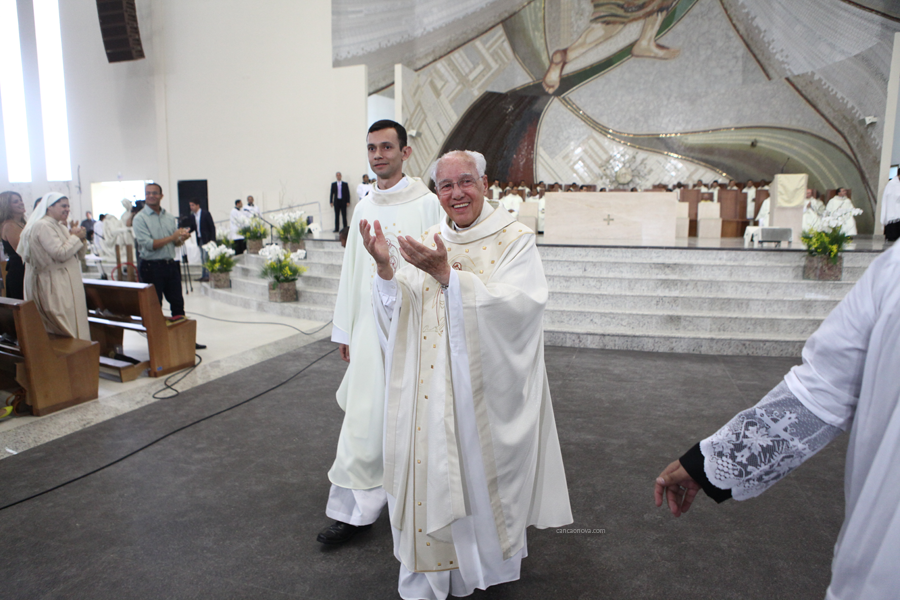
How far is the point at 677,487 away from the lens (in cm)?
115

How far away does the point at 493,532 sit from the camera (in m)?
1.96

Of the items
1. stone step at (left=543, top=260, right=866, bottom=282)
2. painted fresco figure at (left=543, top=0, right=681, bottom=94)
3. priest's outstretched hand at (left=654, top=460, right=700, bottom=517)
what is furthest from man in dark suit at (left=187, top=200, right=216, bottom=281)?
priest's outstretched hand at (left=654, top=460, right=700, bottom=517)

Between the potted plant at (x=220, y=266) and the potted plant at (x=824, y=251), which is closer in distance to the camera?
the potted plant at (x=824, y=251)

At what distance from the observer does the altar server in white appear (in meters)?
0.85

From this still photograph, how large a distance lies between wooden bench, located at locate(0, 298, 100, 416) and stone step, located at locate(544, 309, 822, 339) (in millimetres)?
4291

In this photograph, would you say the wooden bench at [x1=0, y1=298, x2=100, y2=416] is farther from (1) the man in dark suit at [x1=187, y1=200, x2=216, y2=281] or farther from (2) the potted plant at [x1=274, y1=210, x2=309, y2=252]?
(1) the man in dark suit at [x1=187, y1=200, x2=216, y2=281]

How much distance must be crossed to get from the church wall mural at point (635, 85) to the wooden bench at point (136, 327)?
34.7 feet

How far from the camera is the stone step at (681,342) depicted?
578 cm

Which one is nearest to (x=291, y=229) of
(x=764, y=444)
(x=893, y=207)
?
(x=764, y=444)

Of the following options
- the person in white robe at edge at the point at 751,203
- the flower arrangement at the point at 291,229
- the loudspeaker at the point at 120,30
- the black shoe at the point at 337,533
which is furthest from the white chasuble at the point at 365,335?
the loudspeaker at the point at 120,30

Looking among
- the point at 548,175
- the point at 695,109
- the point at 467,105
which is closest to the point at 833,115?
the point at 695,109

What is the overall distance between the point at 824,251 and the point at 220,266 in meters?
8.73

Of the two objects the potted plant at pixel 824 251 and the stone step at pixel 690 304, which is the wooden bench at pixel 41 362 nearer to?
the stone step at pixel 690 304

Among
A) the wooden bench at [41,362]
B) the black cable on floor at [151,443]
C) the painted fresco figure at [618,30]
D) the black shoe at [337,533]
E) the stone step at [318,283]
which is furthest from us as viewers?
the painted fresco figure at [618,30]
